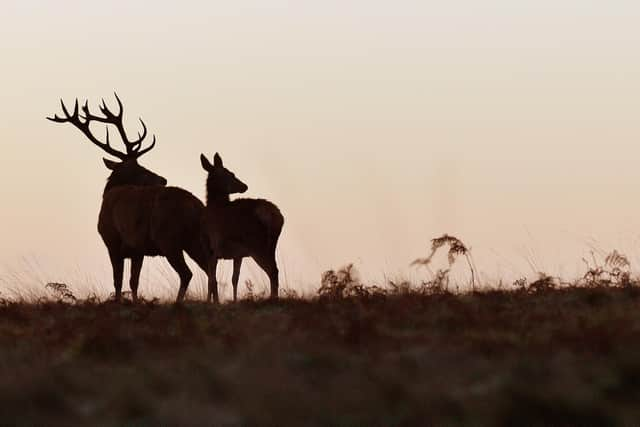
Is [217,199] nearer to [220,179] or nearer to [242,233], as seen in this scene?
[220,179]

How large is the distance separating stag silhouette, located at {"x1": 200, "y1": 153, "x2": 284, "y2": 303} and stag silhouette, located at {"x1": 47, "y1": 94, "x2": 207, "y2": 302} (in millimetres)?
278

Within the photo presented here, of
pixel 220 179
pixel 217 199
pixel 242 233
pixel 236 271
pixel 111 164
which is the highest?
pixel 111 164

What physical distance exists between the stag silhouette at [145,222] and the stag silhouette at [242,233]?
0.91 ft

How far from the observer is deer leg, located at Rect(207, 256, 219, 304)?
17.3 meters

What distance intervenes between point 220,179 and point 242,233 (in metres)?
1.06

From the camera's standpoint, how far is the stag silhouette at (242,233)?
57.3ft

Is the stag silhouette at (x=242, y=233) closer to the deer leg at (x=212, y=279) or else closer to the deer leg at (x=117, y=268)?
the deer leg at (x=212, y=279)

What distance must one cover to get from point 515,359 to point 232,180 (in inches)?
375

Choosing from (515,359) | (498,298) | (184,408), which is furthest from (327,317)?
(184,408)

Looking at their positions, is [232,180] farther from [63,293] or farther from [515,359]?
[515,359]

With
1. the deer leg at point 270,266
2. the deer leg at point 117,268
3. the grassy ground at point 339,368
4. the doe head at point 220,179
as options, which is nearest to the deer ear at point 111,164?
the deer leg at point 117,268

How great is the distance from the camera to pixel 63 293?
1627cm

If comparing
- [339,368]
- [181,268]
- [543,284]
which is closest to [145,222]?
[181,268]

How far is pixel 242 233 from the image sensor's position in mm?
17531
